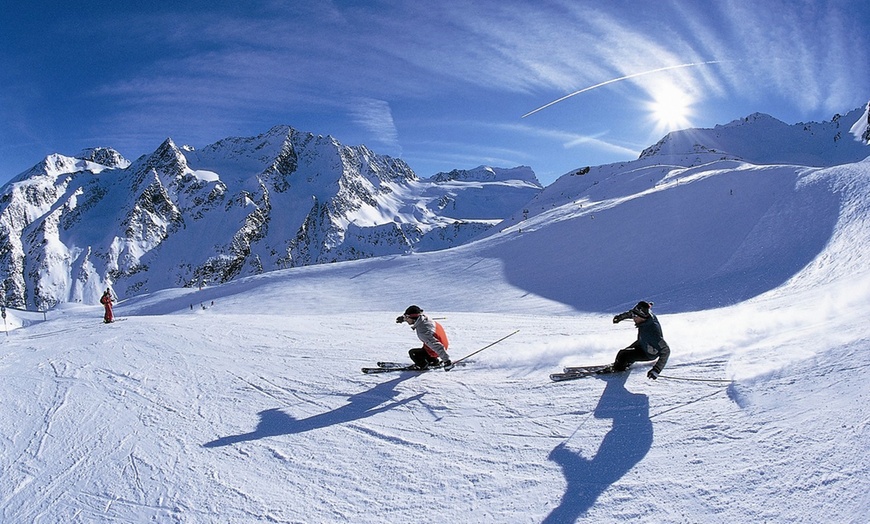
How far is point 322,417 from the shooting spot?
18.9 ft

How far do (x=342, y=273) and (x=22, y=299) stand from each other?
826 ft

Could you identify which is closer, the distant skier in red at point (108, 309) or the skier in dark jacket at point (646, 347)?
the skier in dark jacket at point (646, 347)

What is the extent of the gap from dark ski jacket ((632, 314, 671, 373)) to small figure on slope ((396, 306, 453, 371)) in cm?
307

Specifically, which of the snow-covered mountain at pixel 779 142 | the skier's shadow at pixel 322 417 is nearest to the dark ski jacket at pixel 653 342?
the skier's shadow at pixel 322 417

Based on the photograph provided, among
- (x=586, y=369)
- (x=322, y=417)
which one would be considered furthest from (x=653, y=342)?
(x=322, y=417)

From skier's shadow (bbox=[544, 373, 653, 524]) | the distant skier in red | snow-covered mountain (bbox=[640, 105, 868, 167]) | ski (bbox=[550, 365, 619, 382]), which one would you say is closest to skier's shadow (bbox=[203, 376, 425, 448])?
ski (bbox=[550, 365, 619, 382])

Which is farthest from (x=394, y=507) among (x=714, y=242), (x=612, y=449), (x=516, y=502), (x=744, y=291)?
(x=714, y=242)

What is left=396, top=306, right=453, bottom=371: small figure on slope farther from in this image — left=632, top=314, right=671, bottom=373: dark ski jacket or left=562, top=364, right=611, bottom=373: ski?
left=632, top=314, right=671, bottom=373: dark ski jacket

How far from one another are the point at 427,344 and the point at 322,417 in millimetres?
2181

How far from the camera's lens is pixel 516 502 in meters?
3.70

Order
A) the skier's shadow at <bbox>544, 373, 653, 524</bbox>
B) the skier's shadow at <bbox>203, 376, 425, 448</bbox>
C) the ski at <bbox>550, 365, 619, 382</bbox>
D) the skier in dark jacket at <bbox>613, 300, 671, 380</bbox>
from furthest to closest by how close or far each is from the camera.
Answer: the ski at <bbox>550, 365, 619, 382</bbox> → the skier in dark jacket at <bbox>613, 300, 671, 380</bbox> → the skier's shadow at <bbox>203, 376, 425, 448</bbox> → the skier's shadow at <bbox>544, 373, 653, 524</bbox>

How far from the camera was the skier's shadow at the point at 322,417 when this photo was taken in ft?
17.5

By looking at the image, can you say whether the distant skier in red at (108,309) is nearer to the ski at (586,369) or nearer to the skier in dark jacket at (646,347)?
the ski at (586,369)

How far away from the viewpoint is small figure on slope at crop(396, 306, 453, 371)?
718 cm
